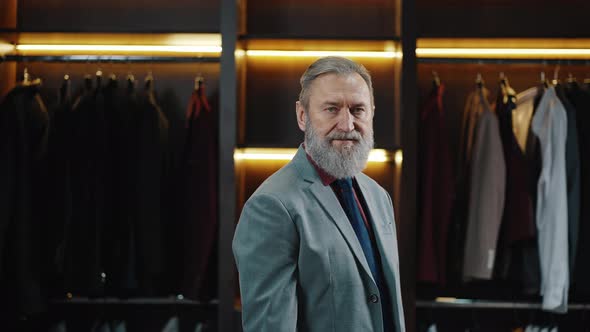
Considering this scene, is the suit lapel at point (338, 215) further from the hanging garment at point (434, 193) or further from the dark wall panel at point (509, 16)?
the dark wall panel at point (509, 16)

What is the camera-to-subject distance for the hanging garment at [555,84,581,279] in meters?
3.26

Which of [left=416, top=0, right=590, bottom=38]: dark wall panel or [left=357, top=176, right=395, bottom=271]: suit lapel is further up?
[left=416, top=0, right=590, bottom=38]: dark wall panel

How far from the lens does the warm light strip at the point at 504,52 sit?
3.67 m

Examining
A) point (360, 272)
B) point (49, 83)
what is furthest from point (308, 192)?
point (49, 83)

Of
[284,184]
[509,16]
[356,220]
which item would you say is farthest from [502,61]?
[284,184]

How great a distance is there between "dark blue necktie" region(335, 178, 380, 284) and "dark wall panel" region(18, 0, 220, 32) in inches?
97.4

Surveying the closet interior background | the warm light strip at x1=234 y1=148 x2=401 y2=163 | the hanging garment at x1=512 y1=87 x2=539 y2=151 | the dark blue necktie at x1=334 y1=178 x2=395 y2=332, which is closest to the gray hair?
the dark blue necktie at x1=334 y1=178 x2=395 y2=332

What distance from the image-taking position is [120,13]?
3879mm

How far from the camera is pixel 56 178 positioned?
3.29 metres

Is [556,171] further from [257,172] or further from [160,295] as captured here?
[160,295]

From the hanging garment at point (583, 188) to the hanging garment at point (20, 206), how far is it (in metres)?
2.72

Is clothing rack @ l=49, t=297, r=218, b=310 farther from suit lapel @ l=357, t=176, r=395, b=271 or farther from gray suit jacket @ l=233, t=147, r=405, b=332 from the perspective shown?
gray suit jacket @ l=233, t=147, r=405, b=332

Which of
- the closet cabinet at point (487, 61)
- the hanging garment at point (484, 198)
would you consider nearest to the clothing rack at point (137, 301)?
the closet cabinet at point (487, 61)

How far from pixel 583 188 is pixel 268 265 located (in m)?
2.48
